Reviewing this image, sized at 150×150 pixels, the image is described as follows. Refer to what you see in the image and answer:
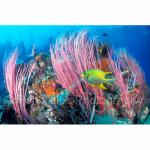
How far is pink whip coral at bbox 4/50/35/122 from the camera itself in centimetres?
373

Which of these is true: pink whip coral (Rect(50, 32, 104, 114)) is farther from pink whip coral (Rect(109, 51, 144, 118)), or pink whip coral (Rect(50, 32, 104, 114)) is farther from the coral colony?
pink whip coral (Rect(109, 51, 144, 118))

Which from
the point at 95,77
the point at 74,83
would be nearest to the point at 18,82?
the point at 74,83

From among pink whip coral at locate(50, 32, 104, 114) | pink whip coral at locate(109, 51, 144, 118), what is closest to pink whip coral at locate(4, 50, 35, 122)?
pink whip coral at locate(50, 32, 104, 114)

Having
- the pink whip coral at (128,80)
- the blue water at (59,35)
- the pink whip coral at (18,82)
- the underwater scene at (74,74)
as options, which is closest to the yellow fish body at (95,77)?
the underwater scene at (74,74)

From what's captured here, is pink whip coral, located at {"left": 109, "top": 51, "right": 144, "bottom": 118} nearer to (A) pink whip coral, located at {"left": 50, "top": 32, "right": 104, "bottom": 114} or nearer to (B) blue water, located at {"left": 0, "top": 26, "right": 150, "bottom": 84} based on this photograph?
(B) blue water, located at {"left": 0, "top": 26, "right": 150, "bottom": 84}

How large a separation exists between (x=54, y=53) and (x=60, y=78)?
0.22m

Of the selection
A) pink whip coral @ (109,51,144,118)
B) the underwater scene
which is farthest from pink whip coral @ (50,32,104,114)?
pink whip coral @ (109,51,144,118)

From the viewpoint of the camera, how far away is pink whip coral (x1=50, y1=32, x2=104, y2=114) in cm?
373

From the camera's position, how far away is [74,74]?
147 inches

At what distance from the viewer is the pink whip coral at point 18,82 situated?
373 centimetres

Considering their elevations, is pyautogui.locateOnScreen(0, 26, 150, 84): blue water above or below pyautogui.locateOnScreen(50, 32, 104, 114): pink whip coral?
above

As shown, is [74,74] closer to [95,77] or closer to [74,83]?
[74,83]
